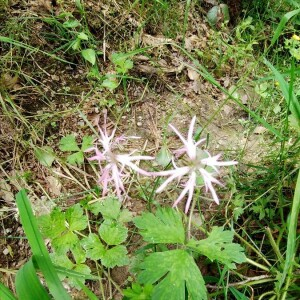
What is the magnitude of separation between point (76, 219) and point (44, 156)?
0.39 m

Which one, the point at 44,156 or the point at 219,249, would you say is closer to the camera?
the point at 219,249

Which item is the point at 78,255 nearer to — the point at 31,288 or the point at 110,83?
the point at 31,288

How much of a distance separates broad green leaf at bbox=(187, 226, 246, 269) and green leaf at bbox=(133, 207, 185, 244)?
45mm

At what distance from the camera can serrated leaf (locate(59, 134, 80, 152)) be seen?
1.58 m

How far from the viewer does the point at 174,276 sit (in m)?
1.08

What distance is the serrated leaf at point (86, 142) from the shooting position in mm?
1569

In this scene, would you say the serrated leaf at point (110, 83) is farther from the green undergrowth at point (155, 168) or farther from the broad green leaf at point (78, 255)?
the broad green leaf at point (78, 255)

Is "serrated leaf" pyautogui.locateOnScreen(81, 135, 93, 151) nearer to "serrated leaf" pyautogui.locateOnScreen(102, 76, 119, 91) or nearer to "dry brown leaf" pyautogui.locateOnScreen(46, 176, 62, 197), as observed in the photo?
"dry brown leaf" pyautogui.locateOnScreen(46, 176, 62, 197)

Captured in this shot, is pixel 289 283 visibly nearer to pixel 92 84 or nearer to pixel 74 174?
pixel 74 174

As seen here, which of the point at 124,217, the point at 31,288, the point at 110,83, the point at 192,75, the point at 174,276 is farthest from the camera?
the point at 192,75

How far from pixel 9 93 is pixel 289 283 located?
1.30 m

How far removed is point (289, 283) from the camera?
4.26 feet

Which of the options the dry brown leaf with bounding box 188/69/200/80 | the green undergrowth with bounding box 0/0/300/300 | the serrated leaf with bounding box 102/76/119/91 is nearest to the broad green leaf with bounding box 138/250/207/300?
the green undergrowth with bounding box 0/0/300/300

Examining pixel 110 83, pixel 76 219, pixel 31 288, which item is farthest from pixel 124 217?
pixel 110 83
